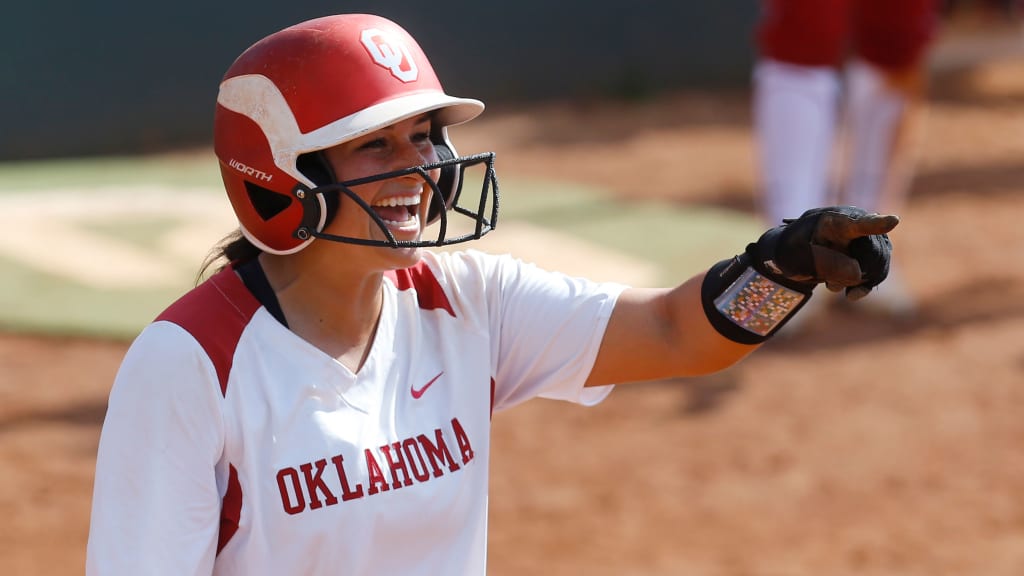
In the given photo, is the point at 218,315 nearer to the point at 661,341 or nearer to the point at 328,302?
the point at 328,302

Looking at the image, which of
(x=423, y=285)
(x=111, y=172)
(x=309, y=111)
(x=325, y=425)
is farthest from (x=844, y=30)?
(x=111, y=172)

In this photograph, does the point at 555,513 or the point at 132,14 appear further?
the point at 132,14

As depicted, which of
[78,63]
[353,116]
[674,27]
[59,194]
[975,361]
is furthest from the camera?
[674,27]

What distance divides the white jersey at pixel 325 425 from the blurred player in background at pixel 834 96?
4.05m

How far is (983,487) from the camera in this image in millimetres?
4969

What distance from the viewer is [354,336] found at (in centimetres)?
234

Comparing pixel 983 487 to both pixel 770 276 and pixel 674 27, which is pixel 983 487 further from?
pixel 674 27

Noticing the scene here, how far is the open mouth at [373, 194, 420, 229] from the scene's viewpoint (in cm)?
224

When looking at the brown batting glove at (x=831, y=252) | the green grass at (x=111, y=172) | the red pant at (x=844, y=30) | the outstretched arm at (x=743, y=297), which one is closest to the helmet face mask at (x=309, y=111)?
the outstretched arm at (x=743, y=297)

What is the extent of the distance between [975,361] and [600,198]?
10.6 ft

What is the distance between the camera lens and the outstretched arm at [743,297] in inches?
87.0

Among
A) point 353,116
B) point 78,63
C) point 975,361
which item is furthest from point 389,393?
point 78,63

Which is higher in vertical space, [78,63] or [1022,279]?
[78,63]

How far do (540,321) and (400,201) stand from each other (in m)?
0.38
